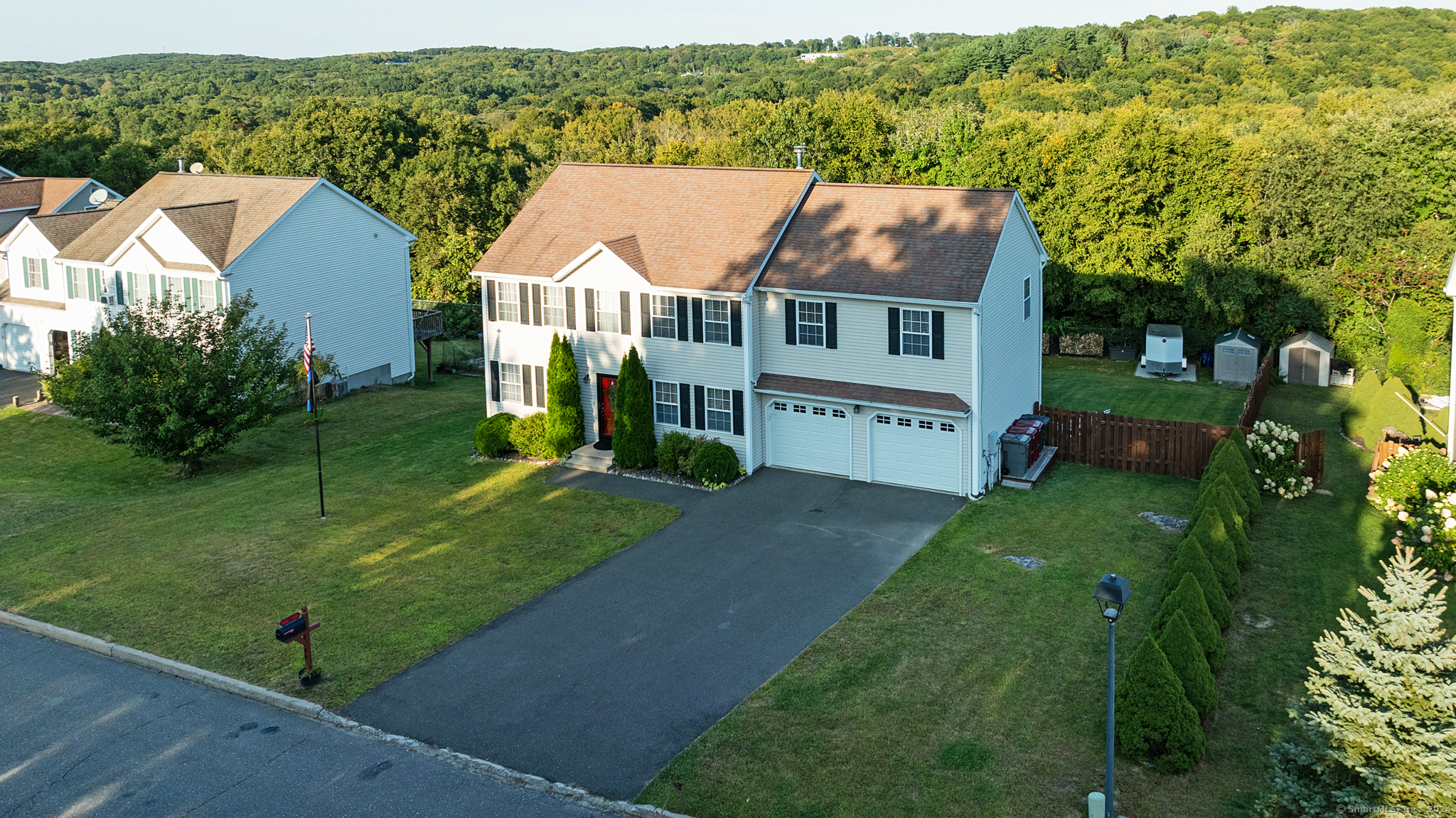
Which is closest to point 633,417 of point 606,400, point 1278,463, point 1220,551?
point 606,400

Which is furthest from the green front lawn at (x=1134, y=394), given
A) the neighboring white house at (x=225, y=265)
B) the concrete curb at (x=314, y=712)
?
the neighboring white house at (x=225, y=265)

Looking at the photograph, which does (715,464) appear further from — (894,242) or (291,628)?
(291,628)

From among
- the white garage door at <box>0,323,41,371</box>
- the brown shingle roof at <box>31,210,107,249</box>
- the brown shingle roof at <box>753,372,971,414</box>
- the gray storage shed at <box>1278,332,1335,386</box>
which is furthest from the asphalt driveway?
the white garage door at <box>0,323,41,371</box>

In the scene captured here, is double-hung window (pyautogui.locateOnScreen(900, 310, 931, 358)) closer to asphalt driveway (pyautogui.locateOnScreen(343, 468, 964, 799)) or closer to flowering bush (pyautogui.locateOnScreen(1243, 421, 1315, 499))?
asphalt driveway (pyautogui.locateOnScreen(343, 468, 964, 799))

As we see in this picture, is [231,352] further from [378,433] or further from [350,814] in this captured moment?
[350,814]

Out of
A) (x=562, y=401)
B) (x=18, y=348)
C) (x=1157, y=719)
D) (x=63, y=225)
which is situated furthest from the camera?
(x=18, y=348)

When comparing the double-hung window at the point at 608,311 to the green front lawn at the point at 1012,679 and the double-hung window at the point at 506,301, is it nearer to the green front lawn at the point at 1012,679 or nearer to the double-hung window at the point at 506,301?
the double-hung window at the point at 506,301
